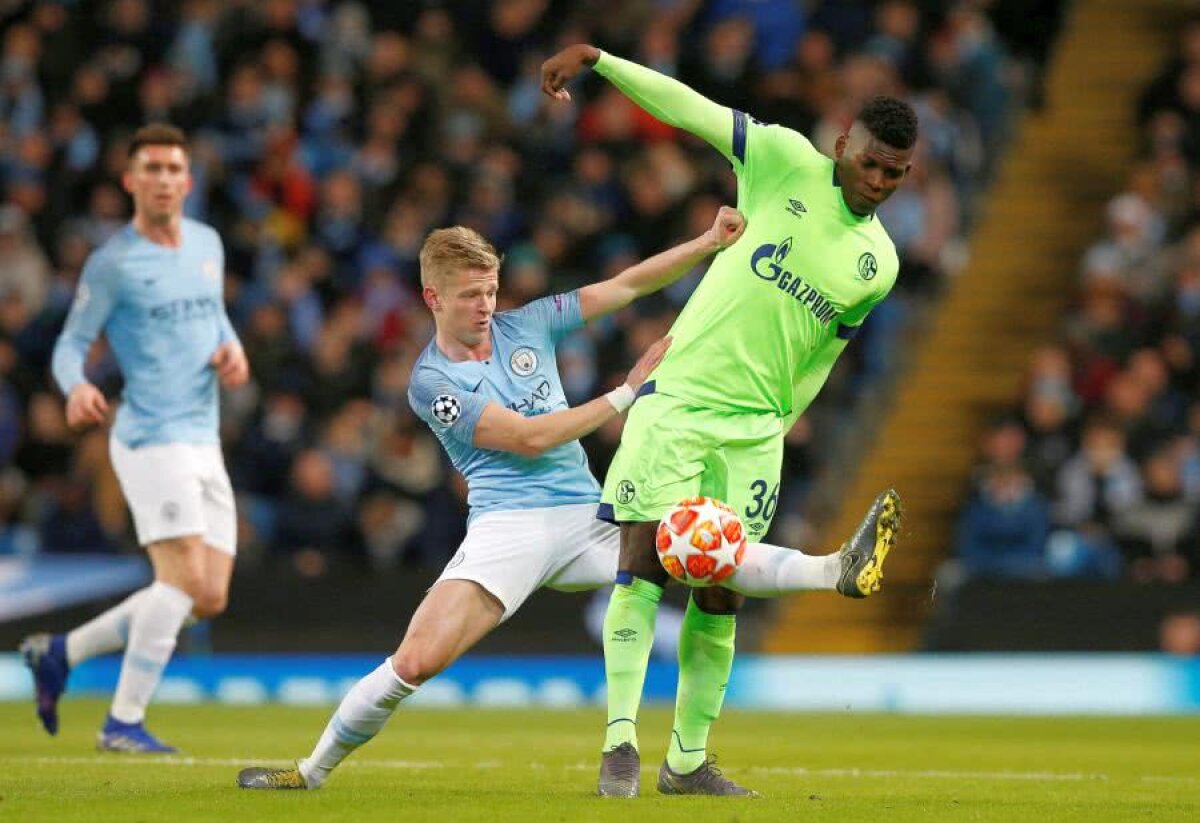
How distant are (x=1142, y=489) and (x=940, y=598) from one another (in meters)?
1.67

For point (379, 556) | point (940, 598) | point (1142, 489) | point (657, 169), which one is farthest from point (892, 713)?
point (657, 169)

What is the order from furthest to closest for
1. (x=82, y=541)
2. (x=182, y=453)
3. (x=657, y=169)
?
1. (x=657, y=169)
2. (x=82, y=541)
3. (x=182, y=453)

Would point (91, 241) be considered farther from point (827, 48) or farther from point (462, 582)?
point (462, 582)

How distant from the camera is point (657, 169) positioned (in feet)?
59.6

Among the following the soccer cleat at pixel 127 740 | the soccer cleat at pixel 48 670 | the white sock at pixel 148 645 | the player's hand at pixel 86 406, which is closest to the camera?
the player's hand at pixel 86 406

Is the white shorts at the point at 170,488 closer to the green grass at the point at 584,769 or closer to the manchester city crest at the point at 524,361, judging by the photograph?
the green grass at the point at 584,769

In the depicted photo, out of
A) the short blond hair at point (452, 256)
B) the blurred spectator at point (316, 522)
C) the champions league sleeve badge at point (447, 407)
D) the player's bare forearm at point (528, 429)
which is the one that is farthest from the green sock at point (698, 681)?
the blurred spectator at point (316, 522)

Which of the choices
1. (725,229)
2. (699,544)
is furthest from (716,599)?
(725,229)

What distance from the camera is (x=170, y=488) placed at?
34.1 ft

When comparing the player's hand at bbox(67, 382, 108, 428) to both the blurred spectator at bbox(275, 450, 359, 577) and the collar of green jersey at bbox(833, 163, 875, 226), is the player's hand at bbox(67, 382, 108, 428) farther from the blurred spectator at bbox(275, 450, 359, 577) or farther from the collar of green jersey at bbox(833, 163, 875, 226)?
the blurred spectator at bbox(275, 450, 359, 577)

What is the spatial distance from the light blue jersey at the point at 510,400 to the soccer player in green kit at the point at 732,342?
0.21m

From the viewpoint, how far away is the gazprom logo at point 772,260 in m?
8.06

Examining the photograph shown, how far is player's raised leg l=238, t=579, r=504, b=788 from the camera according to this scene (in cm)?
760

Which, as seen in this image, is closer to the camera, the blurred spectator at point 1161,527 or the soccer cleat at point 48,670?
the soccer cleat at point 48,670
